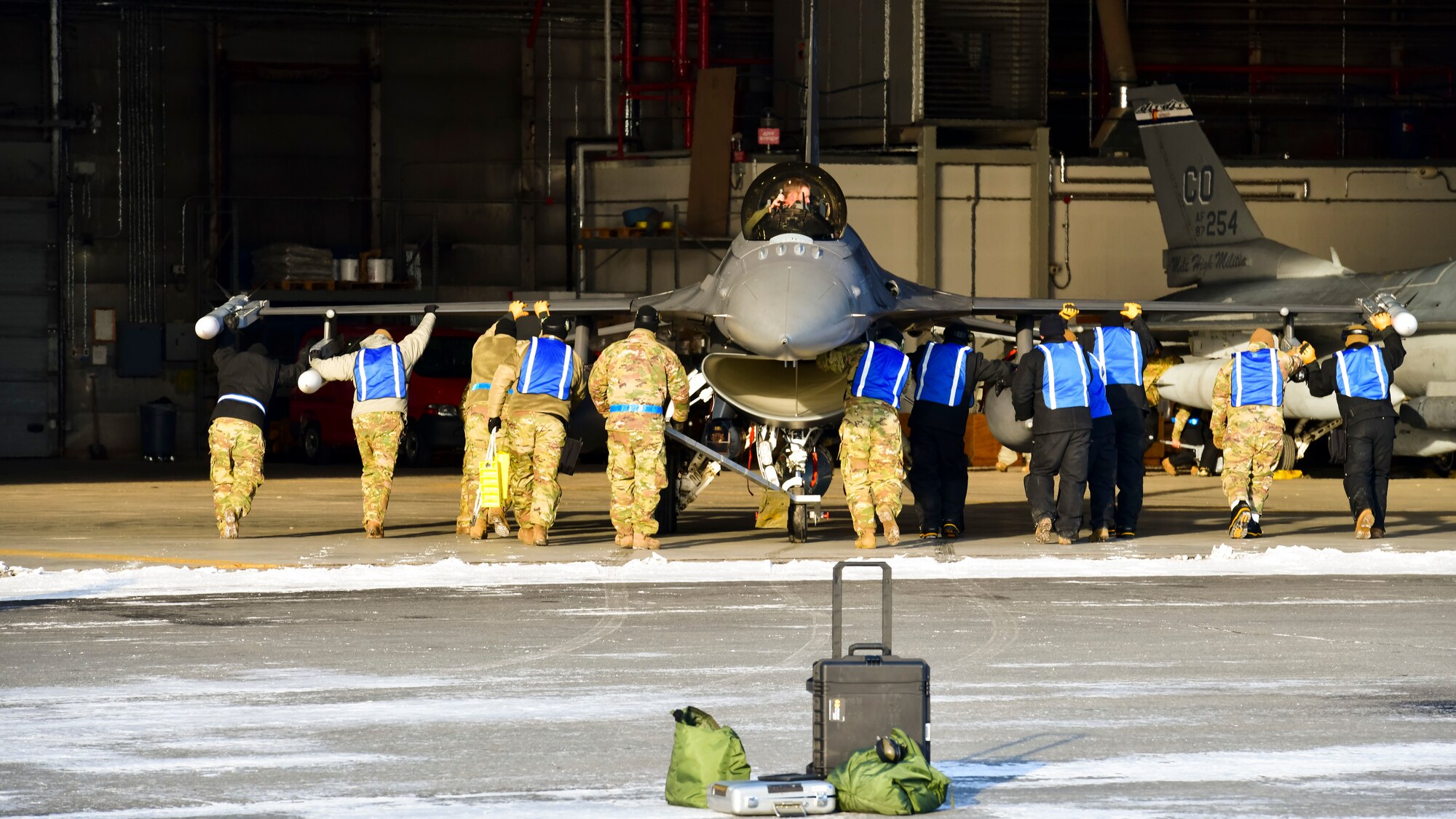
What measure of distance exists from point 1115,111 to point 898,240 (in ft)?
16.6

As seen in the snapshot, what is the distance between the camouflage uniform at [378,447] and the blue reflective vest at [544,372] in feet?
4.09

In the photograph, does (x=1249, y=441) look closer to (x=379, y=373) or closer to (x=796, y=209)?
(x=796, y=209)

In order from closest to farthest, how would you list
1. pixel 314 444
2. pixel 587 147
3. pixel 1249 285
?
1. pixel 1249 285
2. pixel 314 444
3. pixel 587 147

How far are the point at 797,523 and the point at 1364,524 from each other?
5.03 metres

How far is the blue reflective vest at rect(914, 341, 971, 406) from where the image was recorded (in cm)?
1553

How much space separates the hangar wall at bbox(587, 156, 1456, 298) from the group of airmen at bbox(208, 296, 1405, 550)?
472 inches

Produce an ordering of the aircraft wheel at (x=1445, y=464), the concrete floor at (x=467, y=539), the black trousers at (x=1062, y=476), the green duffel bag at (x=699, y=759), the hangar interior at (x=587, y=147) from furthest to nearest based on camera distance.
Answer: the hangar interior at (x=587, y=147)
the aircraft wheel at (x=1445, y=464)
the black trousers at (x=1062, y=476)
the concrete floor at (x=467, y=539)
the green duffel bag at (x=699, y=759)

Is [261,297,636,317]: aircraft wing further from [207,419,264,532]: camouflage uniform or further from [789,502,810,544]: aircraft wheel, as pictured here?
[789,502,810,544]: aircraft wheel

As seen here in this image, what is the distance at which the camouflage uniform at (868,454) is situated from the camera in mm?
14422

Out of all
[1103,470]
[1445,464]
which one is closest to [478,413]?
[1103,470]

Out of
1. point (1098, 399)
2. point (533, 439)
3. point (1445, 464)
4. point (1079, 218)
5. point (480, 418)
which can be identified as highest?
point (1079, 218)

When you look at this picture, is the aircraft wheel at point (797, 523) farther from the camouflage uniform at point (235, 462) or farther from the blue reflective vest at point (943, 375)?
the camouflage uniform at point (235, 462)

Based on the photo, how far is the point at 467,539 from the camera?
15664mm

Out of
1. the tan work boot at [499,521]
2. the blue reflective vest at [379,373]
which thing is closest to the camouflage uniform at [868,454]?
the tan work boot at [499,521]
